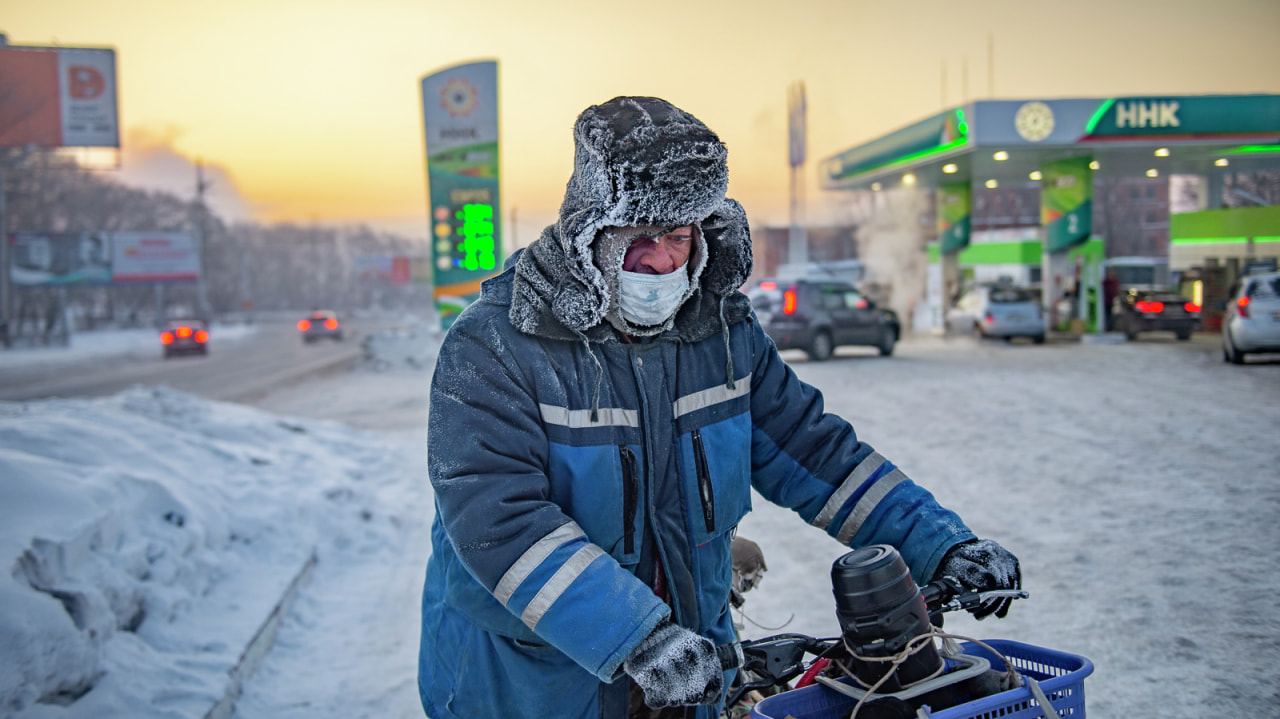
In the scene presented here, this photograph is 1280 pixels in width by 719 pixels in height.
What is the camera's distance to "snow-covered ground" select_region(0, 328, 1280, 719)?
3.29 meters

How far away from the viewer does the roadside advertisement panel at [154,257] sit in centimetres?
4766

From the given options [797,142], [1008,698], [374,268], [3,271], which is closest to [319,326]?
[3,271]

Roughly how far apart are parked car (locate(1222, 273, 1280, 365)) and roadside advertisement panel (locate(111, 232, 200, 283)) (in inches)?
1984

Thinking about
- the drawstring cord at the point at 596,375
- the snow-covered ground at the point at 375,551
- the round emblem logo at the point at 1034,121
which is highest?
the round emblem logo at the point at 1034,121

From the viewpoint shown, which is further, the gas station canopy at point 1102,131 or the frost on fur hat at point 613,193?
the gas station canopy at point 1102,131

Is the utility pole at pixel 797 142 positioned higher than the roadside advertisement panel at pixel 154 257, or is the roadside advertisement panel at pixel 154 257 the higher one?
the utility pole at pixel 797 142

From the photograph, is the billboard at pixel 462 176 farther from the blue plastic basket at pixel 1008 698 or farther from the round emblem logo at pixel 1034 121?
the blue plastic basket at pixel 1008 698

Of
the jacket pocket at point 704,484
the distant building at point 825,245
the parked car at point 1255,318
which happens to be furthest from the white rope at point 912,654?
the distant building at point 825,245

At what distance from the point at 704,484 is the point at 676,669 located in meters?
0.45

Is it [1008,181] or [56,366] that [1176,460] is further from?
[56,366]

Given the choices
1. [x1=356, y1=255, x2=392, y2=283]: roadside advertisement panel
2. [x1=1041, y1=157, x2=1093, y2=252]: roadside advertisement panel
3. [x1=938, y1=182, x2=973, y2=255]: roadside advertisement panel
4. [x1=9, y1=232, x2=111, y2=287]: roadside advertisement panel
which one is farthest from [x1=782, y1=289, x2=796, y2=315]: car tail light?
[x1=356, y1=255, x2=392, y2=283]: roadside advertisement panel

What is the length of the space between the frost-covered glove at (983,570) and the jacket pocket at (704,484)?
52 cm

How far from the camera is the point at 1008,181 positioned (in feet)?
98.6

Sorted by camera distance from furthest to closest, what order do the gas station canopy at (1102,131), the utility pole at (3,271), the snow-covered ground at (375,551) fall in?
the utility pole at (3,271) < the gas station canopy at (1102,131) < the snow-covered ground at (375,551)
